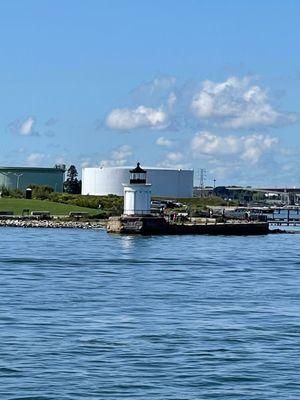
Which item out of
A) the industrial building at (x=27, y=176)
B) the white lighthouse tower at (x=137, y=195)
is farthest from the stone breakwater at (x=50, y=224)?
the industrial building at (x=27, y=176)

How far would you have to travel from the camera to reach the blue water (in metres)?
27.5

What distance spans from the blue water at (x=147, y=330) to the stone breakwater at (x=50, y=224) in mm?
48877

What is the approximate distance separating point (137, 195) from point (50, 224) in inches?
835

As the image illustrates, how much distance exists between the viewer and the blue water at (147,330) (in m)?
27.5

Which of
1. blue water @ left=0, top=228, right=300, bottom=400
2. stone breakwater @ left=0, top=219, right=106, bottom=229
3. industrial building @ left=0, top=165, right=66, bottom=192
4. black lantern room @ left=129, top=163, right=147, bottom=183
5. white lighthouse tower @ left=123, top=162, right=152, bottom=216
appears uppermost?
industrial building @ left=0, top=165, right=66, bottom=192

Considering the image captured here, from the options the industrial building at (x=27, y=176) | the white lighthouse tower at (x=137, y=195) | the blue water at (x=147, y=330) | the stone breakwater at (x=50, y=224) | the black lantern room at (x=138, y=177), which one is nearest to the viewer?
the blue water at (x=147, y=330)

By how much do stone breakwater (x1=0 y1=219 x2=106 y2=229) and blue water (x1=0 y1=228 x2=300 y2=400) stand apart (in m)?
48.9

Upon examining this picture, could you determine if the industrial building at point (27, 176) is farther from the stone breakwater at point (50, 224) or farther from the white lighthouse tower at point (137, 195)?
the white lighthouse tower at point (137, 195)

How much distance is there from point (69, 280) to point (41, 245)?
30879 mm

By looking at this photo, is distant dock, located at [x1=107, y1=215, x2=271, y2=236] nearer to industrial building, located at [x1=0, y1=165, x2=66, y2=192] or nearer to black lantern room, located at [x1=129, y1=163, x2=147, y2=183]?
black lantern room, located at [x1=129, y1=163, x2=147, y2=183]

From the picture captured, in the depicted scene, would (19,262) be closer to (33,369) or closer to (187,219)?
(33,369)

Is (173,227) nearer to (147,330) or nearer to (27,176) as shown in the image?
(147,330)

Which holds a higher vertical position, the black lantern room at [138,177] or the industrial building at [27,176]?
the industrial building at [27,176]

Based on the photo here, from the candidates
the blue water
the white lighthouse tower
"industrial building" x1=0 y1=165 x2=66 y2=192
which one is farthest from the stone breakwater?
"industrial building" x1=0 y1=165 x2=66 y2=192
